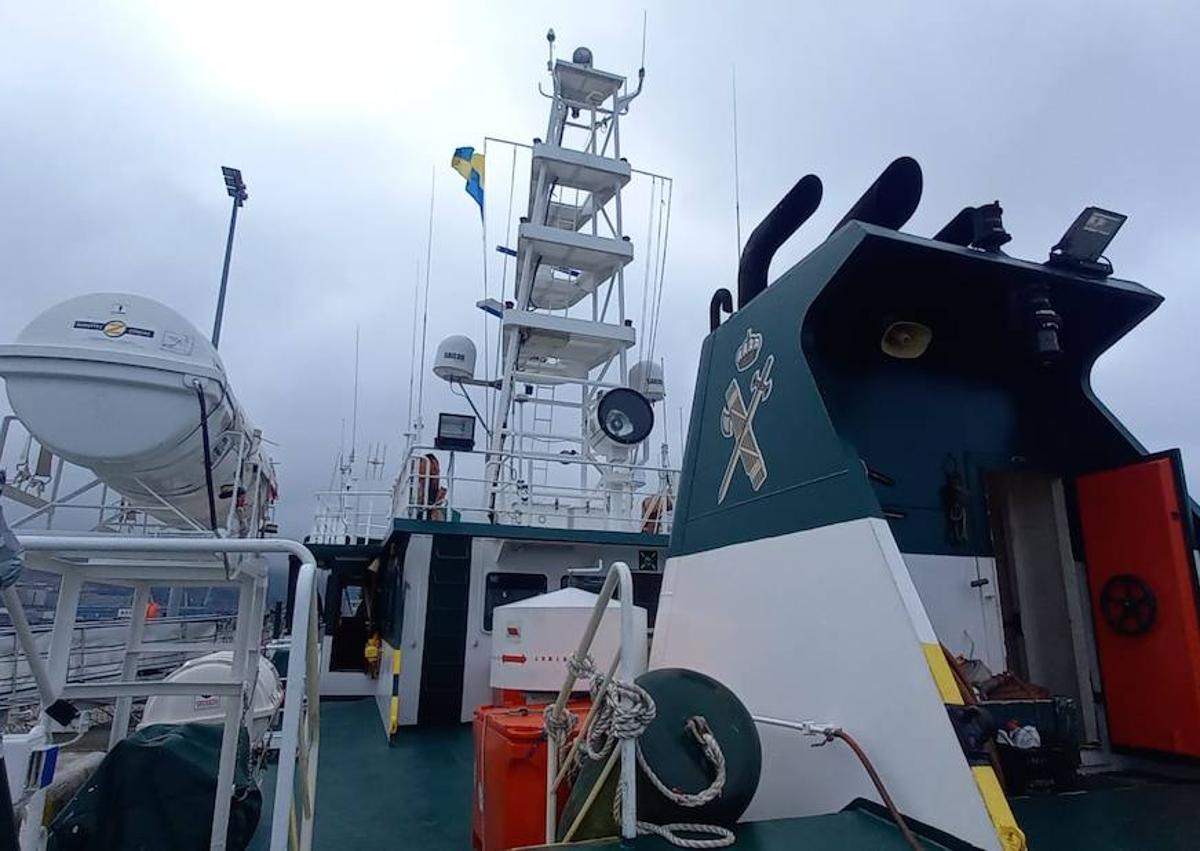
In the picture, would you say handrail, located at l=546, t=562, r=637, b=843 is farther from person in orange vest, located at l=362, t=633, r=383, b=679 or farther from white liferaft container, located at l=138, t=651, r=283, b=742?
person in orange vest, located at l=362, t=633, r=383, b=679

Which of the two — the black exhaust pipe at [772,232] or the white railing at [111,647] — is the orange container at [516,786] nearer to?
the black exhaust pipe at [772,232]

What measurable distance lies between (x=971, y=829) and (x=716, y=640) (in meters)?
1.49

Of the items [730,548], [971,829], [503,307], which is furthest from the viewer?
[503,307]

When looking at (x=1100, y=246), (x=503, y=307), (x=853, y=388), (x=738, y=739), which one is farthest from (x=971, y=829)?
(x=503, y=307)

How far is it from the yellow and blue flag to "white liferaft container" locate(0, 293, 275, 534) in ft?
33.8

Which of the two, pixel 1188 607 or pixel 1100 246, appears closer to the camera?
pixel 1188 607

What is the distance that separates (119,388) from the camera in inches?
129

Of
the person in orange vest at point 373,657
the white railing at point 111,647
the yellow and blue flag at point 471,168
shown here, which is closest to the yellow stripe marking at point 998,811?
the white railing at point 111,647

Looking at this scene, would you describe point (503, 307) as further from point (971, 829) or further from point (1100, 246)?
point (971, 829)

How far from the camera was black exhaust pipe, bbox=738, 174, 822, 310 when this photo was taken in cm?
384

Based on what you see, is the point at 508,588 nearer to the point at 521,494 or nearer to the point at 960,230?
the point at 521,494

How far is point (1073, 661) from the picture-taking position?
11.7ft

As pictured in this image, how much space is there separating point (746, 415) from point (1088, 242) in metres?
1.71

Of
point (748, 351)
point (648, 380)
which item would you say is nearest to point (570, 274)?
point (648, 380)
